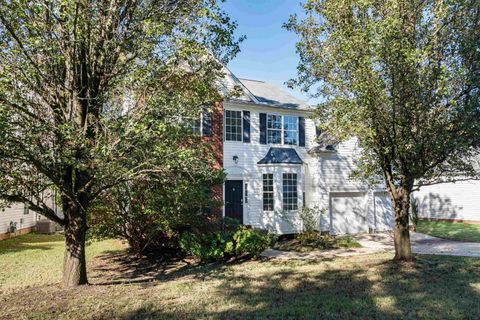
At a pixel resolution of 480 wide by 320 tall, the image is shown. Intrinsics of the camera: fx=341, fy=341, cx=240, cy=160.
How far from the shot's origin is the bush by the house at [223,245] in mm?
11492

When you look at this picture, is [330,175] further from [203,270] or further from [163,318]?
[163,318]

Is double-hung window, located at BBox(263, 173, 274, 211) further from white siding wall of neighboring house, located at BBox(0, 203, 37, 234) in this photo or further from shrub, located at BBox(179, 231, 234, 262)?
white siding wall of neighboring house, located at BBox(0, 203, 37, 234)

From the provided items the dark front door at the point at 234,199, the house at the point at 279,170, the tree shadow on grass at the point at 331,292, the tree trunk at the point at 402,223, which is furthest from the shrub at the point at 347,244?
the dark front door at the point at 234,199

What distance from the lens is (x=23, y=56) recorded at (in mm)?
7113

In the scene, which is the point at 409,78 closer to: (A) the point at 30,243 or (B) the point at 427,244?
(B) the point at 427,244

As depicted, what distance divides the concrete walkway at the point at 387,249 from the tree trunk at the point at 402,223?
2445 millimetres

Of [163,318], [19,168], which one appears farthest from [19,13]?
[163,318]

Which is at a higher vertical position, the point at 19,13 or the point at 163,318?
the point at 19,13

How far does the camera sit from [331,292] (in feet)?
23.9

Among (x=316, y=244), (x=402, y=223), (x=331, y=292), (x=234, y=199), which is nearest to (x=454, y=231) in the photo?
(x=316, y=244)

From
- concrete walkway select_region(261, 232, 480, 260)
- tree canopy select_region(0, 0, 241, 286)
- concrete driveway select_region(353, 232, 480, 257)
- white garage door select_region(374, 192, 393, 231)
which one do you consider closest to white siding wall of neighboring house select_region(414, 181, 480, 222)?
white garage door select_region(374, 192, 393, 231)

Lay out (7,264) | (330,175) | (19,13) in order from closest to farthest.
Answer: (19,13)
(7,264)
(330,175)

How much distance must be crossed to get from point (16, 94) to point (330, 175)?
13878 mm

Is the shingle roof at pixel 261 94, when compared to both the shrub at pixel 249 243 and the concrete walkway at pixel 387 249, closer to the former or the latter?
the shrub at pixel 249 243
